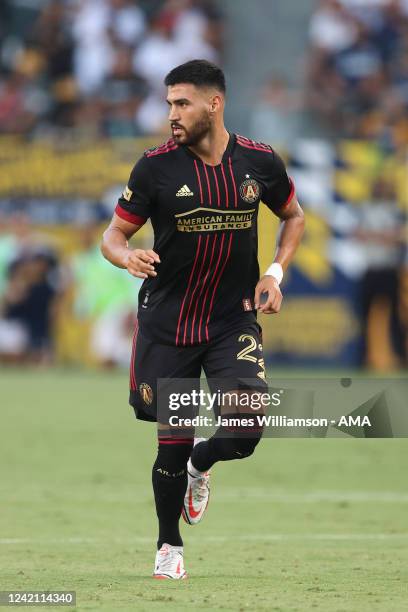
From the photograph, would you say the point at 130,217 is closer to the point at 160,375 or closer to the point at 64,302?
the point at 160,375

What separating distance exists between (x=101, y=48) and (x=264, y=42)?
290cm

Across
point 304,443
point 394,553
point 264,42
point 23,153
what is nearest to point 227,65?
point 264,42

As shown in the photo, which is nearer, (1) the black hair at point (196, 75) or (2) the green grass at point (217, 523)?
(2) the green grass at point (217, 523)

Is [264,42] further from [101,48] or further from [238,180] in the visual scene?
[238,180]

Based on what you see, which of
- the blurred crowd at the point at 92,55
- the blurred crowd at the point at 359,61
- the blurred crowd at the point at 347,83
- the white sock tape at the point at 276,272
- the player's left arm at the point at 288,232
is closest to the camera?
the white sock tape at the point at 276,272

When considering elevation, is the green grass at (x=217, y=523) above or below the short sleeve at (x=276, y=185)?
below

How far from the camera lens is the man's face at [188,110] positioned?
21.9ft

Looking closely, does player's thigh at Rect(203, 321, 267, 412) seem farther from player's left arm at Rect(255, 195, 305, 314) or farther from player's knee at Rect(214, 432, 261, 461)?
player's left arm at Rect(255, 195, 305, 314)

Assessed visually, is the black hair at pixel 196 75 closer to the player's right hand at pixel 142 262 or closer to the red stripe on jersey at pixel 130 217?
the red stripe on jersey at pixel 130 217

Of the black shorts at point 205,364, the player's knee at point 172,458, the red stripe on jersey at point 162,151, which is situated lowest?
the player's knee at point 172,458

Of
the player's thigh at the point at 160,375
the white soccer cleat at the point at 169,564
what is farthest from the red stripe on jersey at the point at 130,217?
the white soccer cleat at the point at 169,564

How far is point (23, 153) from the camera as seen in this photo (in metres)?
23.3

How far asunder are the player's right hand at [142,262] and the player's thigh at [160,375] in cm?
53

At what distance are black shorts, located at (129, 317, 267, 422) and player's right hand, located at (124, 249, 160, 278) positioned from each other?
0.54m
